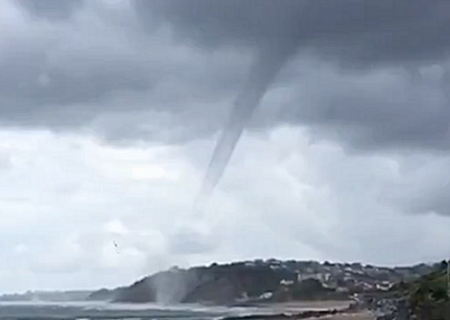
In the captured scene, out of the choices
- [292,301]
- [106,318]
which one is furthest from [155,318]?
[292,301]

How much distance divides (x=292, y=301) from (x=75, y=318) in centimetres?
5557

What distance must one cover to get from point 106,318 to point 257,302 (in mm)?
60937

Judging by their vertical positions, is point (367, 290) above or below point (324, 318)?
above

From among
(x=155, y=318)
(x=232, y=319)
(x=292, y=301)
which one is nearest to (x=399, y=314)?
(x=232, y=319)

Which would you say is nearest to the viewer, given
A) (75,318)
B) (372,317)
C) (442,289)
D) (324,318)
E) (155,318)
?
(442,289)

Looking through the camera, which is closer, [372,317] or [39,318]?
[372,317]

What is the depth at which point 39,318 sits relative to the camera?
14975 cm

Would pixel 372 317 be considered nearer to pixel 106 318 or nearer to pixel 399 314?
pixel 399 314

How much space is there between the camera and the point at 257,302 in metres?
193

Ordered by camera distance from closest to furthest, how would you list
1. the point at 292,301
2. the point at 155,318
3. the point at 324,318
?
the point at 324,318 < the point at 155,318 < the point at 292,301

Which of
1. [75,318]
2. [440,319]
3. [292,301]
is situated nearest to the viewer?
[440,319]

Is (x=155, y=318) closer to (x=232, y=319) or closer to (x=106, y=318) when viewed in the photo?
(x=106, y=318)

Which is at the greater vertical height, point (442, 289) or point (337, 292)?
point (337, 292)

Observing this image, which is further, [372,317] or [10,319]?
[10,319]
